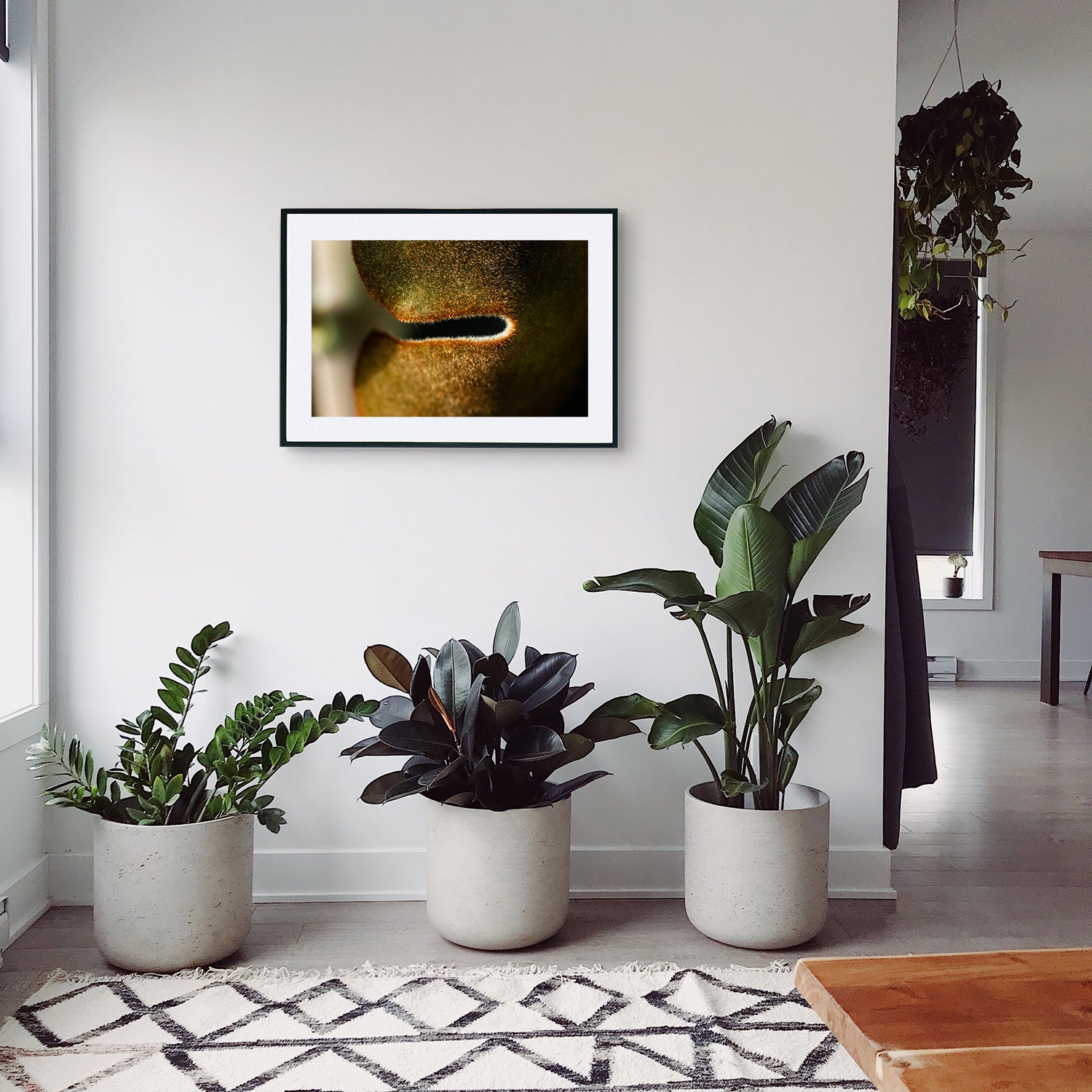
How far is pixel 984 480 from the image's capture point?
5.93 meters

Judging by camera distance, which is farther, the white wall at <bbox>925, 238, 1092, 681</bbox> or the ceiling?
the white wall at <bbox>925, 238, 1092, 681</bbox>

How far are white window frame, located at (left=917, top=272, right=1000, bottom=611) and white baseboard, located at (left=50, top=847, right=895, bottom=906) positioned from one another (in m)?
3.76

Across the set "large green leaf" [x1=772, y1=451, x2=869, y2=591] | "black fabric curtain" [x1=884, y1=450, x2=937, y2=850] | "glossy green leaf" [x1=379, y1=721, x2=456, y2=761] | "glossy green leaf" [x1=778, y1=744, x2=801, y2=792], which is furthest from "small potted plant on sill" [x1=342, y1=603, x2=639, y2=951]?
"black fabric curtain" [x1=884, y1=450, x2=937, y2=850]

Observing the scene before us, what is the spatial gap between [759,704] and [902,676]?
0.52m

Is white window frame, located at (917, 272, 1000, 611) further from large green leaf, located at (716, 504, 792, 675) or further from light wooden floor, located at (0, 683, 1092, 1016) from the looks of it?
large green leaf, located at (716, 504, 792, 675)

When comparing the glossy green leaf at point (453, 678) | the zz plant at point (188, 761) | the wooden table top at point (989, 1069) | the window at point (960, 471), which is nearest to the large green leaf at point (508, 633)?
the glossy green leaf at point (453, 678)

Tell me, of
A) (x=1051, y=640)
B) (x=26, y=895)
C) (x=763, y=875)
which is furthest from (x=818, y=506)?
(x=1051, y=640)

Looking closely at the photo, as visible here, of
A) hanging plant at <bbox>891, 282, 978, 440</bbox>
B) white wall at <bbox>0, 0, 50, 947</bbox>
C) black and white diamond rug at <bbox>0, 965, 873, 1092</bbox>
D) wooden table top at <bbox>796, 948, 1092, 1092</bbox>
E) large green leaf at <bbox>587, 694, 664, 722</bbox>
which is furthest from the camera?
hanging plant at <bbox>891, 282, 978, 440</bbox>

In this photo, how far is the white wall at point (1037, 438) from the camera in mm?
5922

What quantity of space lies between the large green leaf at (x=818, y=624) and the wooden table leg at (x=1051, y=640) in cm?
353

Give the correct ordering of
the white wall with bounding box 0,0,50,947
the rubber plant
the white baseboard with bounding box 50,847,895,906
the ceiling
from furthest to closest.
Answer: the ceiling, the white baseboard with bounding box 50,847,895,906, the white wall with bounding box 0,0,50,947, the rubber plant

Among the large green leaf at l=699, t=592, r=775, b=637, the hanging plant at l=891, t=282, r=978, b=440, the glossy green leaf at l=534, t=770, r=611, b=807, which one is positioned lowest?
the glossy green leaf at l=534, t=770, r=611, b=807

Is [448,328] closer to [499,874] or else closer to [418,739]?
[418,739]

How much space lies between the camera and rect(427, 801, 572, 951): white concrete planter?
2100 millimetres
